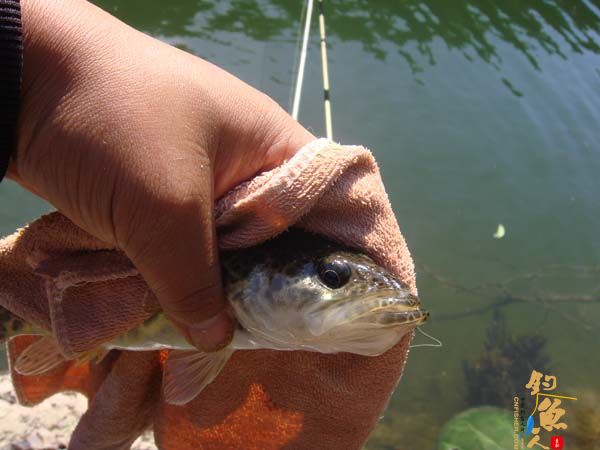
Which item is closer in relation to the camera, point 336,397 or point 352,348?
point 352,348

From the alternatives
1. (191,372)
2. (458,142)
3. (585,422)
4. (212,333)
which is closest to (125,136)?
(212,333)

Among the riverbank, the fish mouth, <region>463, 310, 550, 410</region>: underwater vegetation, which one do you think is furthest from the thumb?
<region>463, 310, 550, 410</region>: underwater vegetation

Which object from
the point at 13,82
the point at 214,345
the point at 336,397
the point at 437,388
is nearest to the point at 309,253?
the point at 214,345

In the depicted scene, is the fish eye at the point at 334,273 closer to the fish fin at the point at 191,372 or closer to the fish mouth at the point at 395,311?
the fish mouth at the point at 395,311

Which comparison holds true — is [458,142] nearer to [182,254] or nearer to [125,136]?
[182,254]

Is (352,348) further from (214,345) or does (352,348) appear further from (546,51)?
(546,51)

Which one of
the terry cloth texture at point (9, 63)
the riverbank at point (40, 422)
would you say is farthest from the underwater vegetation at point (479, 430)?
the terry cloth texture at point (9, 63)
